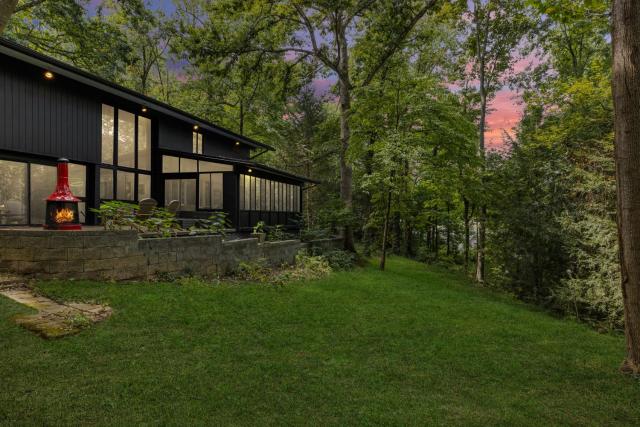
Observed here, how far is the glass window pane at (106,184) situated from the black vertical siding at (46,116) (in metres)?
0.71

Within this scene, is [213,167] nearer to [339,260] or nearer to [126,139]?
[126,139]

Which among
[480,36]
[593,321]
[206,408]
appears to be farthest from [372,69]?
[206,408]

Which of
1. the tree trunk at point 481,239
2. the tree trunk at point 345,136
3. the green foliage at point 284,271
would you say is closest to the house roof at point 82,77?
the tree trunk at point 345,136

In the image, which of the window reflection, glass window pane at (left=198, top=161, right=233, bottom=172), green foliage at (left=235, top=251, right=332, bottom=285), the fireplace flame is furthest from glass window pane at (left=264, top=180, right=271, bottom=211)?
the fireplace flame

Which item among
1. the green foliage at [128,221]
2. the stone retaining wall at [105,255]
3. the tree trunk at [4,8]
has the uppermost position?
the tree trunk at [4,8]

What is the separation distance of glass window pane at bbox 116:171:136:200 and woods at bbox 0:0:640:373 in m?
5.32

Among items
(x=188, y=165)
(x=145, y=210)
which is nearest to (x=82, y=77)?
(x=145, y=210)

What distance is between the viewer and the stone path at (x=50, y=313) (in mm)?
4711

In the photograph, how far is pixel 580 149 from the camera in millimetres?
11484

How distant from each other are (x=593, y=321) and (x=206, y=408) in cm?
1078

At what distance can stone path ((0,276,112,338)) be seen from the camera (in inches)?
185

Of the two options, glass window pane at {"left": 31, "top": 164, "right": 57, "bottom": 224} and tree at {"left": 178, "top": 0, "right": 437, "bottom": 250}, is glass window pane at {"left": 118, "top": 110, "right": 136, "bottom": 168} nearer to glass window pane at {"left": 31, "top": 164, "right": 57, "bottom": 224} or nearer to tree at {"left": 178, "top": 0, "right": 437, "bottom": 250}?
glass window pane at {"left": 31, "top": 164, "right": 57, "bottom": 224}

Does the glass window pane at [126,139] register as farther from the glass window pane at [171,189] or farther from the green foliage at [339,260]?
the green foliage at [339,260]

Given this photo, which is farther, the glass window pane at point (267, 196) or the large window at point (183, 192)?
the glass window pane at point (267, 196)
